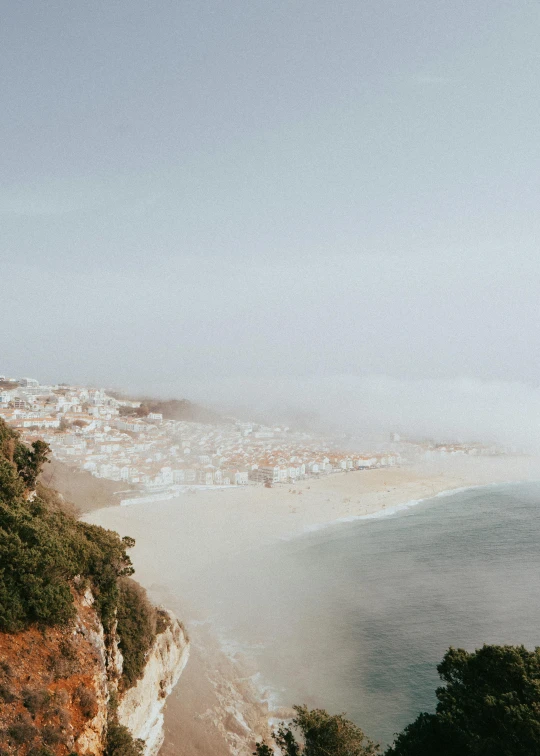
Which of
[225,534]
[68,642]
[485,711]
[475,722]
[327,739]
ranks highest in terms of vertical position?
[68,642]

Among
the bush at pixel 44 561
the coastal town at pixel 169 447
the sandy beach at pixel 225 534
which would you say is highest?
the bush at pixel 44 561

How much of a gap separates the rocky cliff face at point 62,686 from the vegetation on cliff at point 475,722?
4380 mm

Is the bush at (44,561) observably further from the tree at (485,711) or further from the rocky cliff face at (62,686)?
the tree at (485,711)

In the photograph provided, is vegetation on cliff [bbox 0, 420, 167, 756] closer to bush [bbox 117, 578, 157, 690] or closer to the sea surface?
bush [bbox 117, 578, 157, 690]

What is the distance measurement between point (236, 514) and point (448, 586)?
22527 mm

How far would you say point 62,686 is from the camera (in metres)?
8.45

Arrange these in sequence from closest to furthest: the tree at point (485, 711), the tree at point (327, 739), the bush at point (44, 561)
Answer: the bush at point (44, 561)
the tree at point (485, 711)
the tree at point (327, 739)

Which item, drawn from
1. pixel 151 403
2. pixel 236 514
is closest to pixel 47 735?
pixel 236 514

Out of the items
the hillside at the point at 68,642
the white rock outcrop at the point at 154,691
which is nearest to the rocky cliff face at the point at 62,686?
the hillside at the point at 68,642

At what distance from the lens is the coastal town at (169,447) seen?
5762cm

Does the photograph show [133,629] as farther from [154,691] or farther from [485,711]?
[485,711]

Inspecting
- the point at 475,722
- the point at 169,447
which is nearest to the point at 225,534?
the point at 475,722

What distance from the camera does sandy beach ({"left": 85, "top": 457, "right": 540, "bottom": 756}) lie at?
16.0 meters

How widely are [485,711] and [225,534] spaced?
30.4 metres
